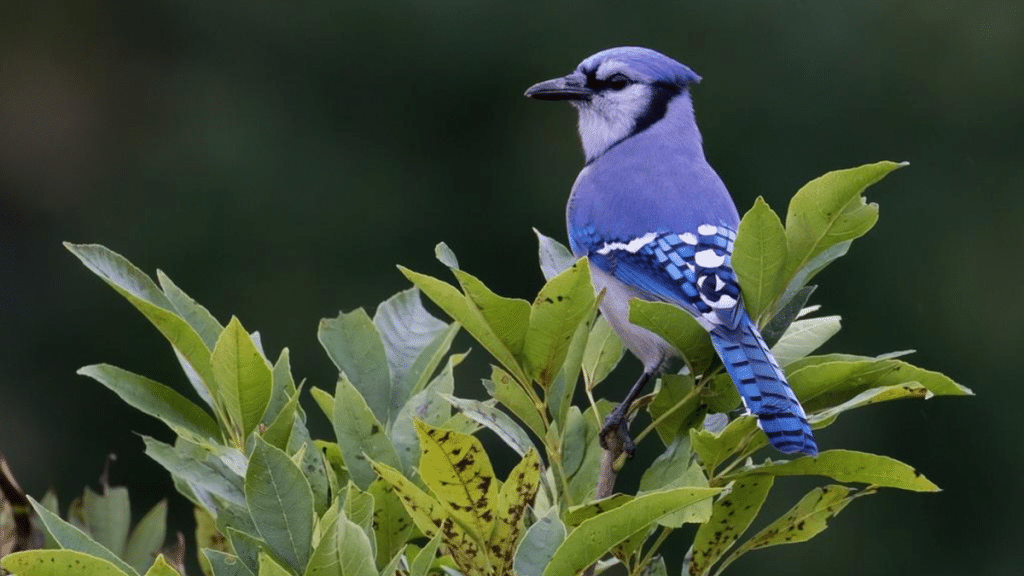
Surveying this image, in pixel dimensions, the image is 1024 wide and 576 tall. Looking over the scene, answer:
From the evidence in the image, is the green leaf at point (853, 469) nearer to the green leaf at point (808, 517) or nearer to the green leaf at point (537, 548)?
the green leaf at point (808, 517)

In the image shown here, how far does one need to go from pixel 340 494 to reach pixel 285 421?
Result: 7 cm

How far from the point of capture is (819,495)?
126 cm

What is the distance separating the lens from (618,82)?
8.66ft

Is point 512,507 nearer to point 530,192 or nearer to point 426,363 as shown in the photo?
point 426,363

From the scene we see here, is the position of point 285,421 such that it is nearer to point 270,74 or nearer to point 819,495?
point 819,495

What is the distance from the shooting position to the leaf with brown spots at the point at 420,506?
3.63 feet

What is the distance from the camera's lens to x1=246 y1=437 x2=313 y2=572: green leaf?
3.46 ft

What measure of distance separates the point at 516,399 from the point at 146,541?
0.48 meters

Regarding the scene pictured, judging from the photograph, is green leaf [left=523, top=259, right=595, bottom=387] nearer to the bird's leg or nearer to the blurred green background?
the bird's leg

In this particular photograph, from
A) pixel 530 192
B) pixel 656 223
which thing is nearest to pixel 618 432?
pixel 656 223

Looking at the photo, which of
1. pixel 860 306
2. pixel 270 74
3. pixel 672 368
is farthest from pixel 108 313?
pixel 672 368

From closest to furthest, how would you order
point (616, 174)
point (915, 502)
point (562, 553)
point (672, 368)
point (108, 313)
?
point (562, 553)
point (672, 368)
point (616, 174)
point (915, 502)
point (108, 313)

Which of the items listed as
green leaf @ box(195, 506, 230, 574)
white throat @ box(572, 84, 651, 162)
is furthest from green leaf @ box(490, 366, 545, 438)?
white throat @ box(572, 84, 651, 162)

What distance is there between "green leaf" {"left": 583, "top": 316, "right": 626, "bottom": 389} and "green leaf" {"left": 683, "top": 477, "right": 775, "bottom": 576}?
0.75 feet
